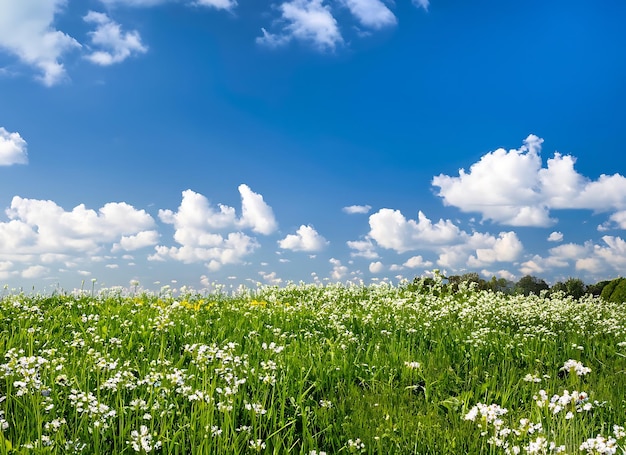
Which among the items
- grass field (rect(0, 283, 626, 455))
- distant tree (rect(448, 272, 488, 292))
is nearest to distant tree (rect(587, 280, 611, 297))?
distant tree (rect(448, 272, 488, 292))

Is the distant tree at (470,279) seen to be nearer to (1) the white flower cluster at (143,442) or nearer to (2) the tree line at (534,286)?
(2) the tree line at (534,286)

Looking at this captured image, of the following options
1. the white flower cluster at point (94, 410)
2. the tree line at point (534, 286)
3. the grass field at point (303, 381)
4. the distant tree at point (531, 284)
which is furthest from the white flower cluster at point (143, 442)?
the distant tree at point (531, 284)

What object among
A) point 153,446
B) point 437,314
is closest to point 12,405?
point 153,446

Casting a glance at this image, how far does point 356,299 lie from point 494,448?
10.2 m

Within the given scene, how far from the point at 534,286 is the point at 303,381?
1577 cm

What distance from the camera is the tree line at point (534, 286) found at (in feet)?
57.8

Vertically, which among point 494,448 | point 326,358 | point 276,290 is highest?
point 276,290

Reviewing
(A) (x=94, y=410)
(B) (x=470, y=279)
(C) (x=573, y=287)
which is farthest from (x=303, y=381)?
(C) (x=573, y=287)

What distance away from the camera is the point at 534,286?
19.7 meters

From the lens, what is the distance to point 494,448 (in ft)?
14.9

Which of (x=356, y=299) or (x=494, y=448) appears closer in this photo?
(x=494, y=448)

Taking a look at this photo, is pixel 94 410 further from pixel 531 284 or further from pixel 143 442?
pixel 531 284

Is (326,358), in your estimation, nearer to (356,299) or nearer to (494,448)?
(494,448)

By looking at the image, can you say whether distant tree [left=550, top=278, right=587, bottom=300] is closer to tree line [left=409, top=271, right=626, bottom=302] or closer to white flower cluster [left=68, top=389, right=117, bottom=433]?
tree line [left=409, top=271, right=626, bottom=302]
